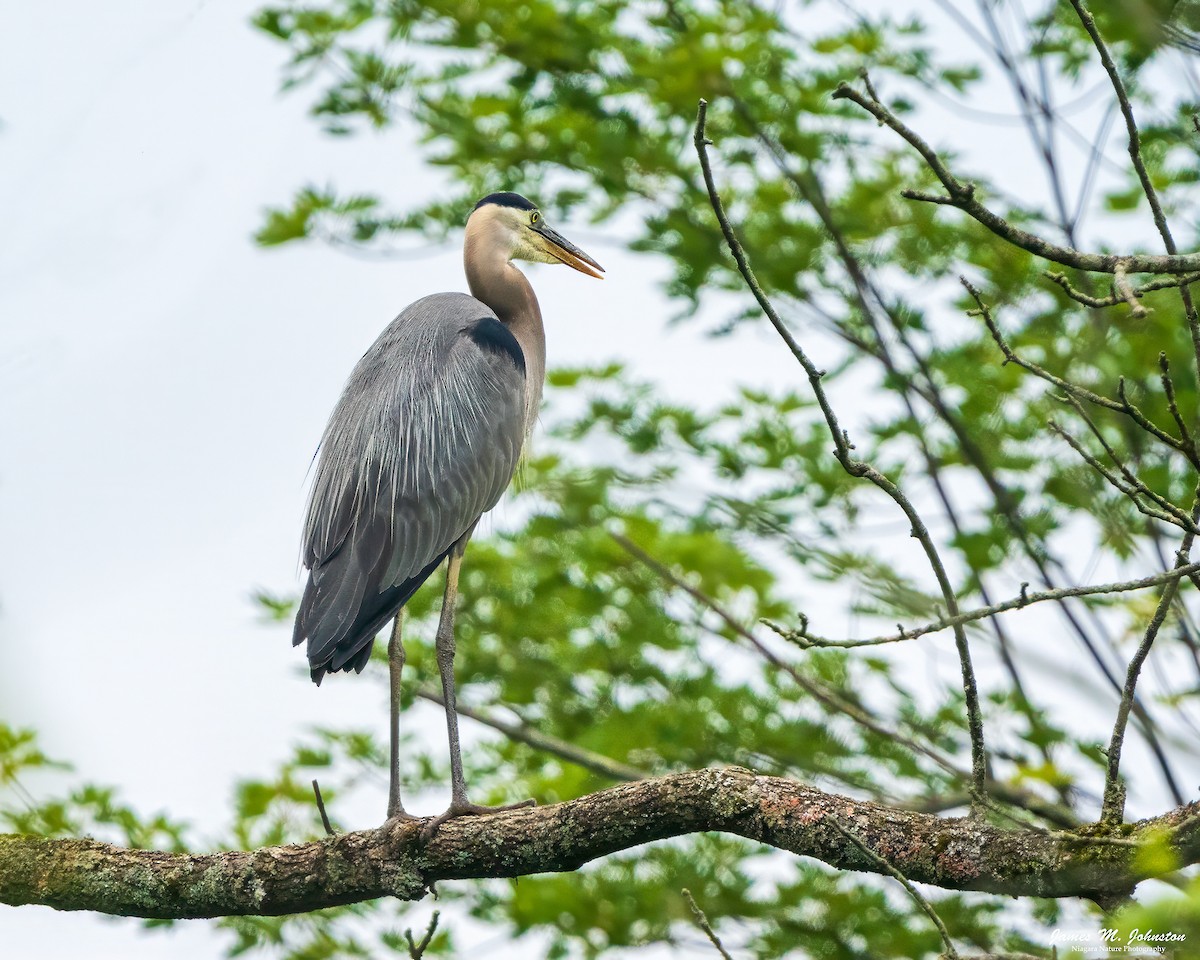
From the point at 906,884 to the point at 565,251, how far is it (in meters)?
4.26

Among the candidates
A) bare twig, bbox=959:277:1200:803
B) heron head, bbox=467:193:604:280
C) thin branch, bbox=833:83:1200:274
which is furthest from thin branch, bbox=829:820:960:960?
heron head, bbox=467:193:604:280

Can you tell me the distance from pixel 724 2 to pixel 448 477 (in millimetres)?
2819

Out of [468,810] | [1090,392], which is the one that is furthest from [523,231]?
[1090,392]

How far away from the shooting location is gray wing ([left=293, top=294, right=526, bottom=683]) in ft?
14.7

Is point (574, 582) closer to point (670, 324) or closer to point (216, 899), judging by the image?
A: point (670, 324)

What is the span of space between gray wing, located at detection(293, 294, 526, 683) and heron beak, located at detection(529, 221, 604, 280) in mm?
579

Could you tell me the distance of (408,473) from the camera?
4.91 m

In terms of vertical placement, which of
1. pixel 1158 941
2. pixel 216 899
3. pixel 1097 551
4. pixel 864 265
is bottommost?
pixel 1158 941

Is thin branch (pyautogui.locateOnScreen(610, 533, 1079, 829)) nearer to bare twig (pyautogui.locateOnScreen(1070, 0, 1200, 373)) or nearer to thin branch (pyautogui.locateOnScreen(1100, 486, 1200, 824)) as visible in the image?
thin branch (pyautogui.locateOnScreen(1100, 486, 1200, 824))

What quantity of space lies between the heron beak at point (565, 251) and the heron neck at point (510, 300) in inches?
8.9

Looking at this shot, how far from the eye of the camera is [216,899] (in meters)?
3.26

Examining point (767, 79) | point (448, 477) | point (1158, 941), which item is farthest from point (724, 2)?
point (1158, 941)

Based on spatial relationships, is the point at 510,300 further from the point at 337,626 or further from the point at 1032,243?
the point at 1032,243

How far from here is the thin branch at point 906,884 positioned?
6.82 ft
